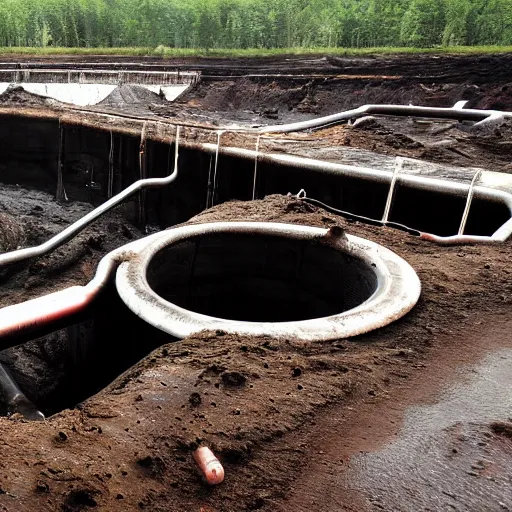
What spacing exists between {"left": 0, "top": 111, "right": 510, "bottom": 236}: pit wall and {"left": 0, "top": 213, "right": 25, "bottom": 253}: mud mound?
2182 mm

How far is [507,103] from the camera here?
18062 mm

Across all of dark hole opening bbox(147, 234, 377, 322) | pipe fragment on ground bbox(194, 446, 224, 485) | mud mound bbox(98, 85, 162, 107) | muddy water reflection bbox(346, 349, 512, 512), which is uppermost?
pipe fragment on ground bbox(194, 446, 224, 485)

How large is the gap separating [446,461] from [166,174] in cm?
999

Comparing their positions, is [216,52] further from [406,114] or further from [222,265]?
[222,265]

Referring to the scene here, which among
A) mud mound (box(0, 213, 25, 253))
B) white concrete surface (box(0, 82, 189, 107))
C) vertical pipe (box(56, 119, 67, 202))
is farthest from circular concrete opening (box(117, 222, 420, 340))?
white concrete surface (box(0, 82, 189, 107))

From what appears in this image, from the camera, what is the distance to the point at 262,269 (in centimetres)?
660

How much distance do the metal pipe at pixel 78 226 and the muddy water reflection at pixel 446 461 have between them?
5.96m

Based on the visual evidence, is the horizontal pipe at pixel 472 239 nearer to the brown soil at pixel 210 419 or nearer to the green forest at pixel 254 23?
the brown soil at pixel 210 419

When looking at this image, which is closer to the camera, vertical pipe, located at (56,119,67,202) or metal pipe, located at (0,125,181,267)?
metal pipe, located at (0,125,181,267)

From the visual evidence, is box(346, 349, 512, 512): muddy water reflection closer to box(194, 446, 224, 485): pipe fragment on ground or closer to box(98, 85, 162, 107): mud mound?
box(194, 446, 224, 485): pipe fragment on ground

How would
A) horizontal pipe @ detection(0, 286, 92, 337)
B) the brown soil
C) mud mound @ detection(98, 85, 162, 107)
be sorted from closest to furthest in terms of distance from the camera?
1. the brown soil
2. horizontal pipe @ detection(0, 286, 92, 337)
3. mud mound @ detection(98, 85, 162, 107)

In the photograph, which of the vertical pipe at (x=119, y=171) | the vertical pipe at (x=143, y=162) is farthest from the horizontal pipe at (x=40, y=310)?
the vertical pipe at (x=119, y=171)

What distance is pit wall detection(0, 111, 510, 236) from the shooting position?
8.51 m

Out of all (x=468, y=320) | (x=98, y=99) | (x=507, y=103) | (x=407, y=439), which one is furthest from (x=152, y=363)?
(x=98, y=99)
